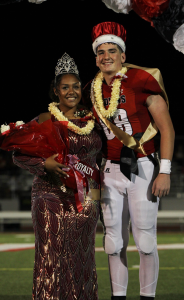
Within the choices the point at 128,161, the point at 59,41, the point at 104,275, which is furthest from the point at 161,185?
the point at 59,41

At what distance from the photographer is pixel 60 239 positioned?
9.70ft

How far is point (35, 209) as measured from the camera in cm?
299

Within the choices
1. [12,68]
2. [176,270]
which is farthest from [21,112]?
[176,270]

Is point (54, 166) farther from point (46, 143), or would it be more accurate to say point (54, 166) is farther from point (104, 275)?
Result: point (104, 275)

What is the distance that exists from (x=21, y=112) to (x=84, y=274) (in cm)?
922

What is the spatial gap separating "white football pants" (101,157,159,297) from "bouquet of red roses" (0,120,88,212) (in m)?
0.21

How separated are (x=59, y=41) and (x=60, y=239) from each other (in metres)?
6.84

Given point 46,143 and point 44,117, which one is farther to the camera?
point 44,117

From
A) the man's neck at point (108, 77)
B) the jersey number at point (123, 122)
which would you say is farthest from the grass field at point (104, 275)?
the man's neck at point (108, 77)

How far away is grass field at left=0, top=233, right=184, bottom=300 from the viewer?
13.5ft

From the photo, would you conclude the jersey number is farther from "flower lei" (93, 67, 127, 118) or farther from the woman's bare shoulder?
the woman's bare shoulder

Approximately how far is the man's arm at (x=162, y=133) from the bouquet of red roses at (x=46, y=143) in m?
0.47

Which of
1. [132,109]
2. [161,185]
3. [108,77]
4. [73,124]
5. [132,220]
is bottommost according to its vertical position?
[132,220]

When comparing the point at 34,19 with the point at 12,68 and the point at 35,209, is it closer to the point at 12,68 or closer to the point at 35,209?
the point at 12,68
